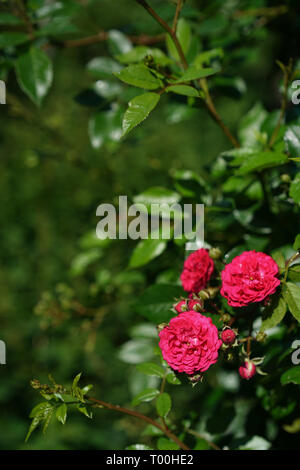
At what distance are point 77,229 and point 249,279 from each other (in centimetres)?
228

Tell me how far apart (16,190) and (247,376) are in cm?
273

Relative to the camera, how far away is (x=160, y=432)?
2.79 ft

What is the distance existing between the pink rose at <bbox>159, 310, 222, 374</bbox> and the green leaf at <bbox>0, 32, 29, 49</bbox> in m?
0.76

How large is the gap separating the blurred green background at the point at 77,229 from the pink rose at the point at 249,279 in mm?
364

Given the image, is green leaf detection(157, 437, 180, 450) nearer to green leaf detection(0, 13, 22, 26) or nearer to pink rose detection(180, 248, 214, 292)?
pink rose detection(180, 248, 214, 292)

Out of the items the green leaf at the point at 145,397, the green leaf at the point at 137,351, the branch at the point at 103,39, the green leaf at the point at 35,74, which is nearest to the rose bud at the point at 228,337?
the green leaf at the point at 145,397

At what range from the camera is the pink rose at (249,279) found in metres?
0.63

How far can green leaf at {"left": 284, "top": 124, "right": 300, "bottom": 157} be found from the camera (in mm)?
801

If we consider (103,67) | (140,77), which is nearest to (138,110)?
(140,77)

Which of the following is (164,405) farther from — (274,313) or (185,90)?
(185,90)

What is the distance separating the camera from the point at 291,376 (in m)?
0.67

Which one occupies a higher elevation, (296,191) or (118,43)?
(118,43)

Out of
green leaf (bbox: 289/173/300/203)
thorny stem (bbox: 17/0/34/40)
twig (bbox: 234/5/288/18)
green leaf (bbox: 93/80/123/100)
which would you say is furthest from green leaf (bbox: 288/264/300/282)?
twig (bbox: 234/5/288/18)

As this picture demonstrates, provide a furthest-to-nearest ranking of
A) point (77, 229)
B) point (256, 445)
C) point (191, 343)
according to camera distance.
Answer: point (77, 229), point (256, 445), point (191, 343)
